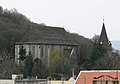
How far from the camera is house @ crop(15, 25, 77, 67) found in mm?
128550

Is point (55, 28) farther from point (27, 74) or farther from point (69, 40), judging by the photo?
point (27, 74)

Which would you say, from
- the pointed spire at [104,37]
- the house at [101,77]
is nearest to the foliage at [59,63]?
the pointed spire at [104,37]

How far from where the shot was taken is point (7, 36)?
5679 inches

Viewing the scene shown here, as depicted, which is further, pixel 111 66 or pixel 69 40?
pixel 69 40

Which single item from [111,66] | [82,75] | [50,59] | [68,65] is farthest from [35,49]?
[82,75]

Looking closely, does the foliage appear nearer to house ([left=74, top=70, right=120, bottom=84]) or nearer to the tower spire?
the tower spire

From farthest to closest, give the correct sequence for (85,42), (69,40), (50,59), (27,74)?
(85,42), (69,40), (50,59), (27,74)

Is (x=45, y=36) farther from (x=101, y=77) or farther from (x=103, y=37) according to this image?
(x=101, y=77)

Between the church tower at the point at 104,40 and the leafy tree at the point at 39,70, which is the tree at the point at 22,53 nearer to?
the leafy tree at the point at 39,70

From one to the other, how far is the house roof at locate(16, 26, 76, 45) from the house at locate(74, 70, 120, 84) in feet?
240

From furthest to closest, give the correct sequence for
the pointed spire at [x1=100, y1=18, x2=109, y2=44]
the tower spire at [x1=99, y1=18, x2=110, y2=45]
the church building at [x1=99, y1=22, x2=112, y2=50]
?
the pointed spire at [x1=100, y1=18, x2=109, y2=44]
the tower spire at [x1=99, y1=18, x2=110, y2=45]
the church building at [x1=99, y1=22, x2=112, y2=50]

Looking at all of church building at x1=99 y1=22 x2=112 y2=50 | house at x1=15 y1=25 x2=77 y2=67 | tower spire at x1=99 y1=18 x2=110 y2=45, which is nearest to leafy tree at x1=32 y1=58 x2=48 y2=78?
house at x1=15 y1=25 x2=77 y2=67

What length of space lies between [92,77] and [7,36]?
296 feet

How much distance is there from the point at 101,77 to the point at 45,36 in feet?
259
